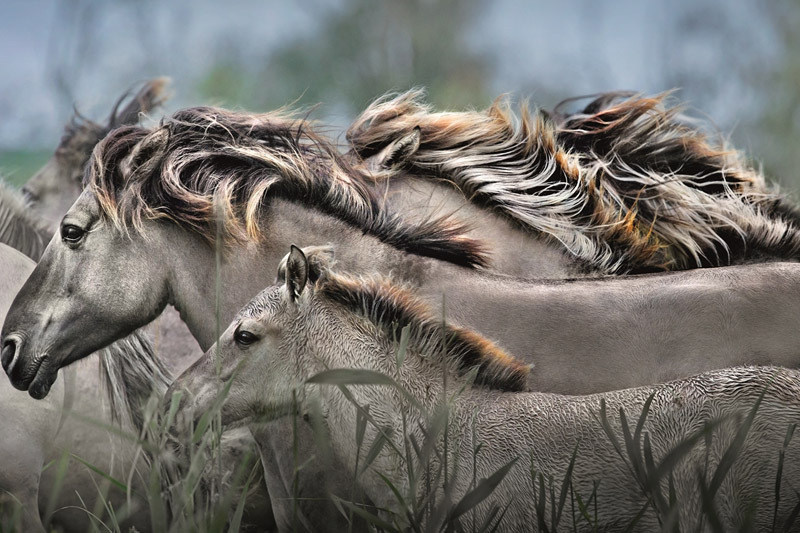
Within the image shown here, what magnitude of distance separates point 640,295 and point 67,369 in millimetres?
2391

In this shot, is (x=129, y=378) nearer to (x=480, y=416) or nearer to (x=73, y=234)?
(x=73, y=234)

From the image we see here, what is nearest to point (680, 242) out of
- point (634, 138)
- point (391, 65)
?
point (634, 138)

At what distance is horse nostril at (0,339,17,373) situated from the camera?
3.55 meters

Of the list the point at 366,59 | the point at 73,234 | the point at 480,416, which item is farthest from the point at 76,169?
the point at 366,59

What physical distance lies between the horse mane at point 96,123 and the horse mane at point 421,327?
3527 mm

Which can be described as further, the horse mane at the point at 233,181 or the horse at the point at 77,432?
the horse at the point at 77,432

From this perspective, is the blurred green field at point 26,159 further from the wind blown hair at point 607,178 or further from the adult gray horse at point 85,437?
the wind blown hair at point 607,178

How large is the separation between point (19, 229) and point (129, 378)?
1161mm

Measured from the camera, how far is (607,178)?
400cm

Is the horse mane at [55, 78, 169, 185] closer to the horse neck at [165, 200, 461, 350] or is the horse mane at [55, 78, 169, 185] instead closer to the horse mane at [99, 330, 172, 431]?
the horse mane at [99, 330, 172, 431]

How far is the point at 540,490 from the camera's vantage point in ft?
7.90

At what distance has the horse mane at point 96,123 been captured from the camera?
6.38 metres

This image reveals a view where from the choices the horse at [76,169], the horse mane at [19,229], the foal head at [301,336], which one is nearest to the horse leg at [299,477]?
the foal head at [301,336]

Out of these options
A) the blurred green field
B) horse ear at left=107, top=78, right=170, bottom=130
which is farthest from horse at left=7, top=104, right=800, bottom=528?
the blurred green field
